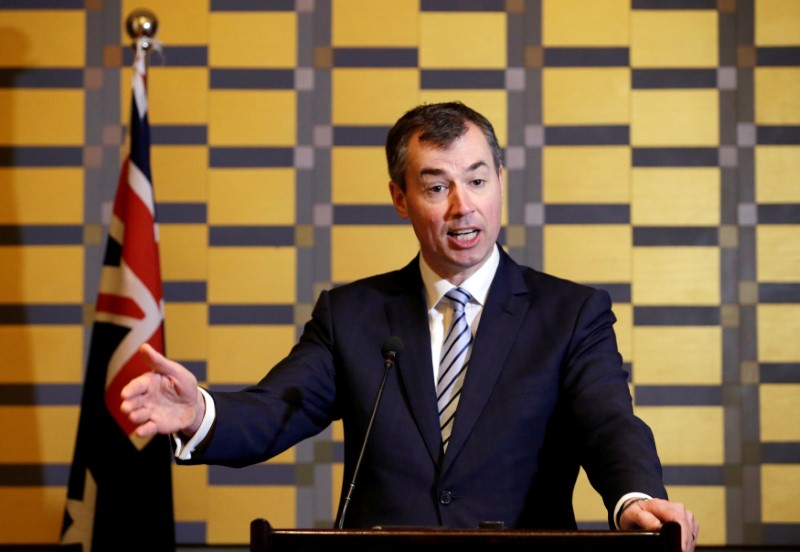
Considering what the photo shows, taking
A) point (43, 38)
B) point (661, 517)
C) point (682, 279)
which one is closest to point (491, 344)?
point (661, 517)

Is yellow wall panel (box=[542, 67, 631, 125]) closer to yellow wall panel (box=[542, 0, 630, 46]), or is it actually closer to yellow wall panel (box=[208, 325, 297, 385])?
yellow wall panel (box=[542, 0, 630, 46])

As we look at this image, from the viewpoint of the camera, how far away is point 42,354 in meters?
4.19

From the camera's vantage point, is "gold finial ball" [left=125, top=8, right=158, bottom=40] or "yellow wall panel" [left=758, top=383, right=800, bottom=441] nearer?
"gold finial ball" [left=125, top=8, right=158, bottom=40]

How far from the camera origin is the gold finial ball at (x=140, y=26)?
3.82 metres

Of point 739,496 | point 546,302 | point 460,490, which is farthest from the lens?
point 739,496

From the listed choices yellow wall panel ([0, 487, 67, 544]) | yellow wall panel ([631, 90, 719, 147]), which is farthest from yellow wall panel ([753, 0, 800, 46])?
yellow wall panel ([0, 487, 67, 544])

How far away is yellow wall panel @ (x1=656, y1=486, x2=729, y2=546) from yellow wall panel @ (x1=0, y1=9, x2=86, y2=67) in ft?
9.34

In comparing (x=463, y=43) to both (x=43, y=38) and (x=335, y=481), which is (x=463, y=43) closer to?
(x=43, y=38)

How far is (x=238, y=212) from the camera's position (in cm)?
421

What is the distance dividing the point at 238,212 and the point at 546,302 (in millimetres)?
1792

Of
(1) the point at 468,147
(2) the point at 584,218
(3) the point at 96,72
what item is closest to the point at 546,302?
(1) the point at 468,147

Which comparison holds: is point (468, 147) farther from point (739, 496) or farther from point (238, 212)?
point (739, 496)

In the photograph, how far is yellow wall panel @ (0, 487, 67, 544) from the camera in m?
4.16

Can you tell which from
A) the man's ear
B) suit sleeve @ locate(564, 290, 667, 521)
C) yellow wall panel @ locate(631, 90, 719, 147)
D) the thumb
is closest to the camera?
the thumb
